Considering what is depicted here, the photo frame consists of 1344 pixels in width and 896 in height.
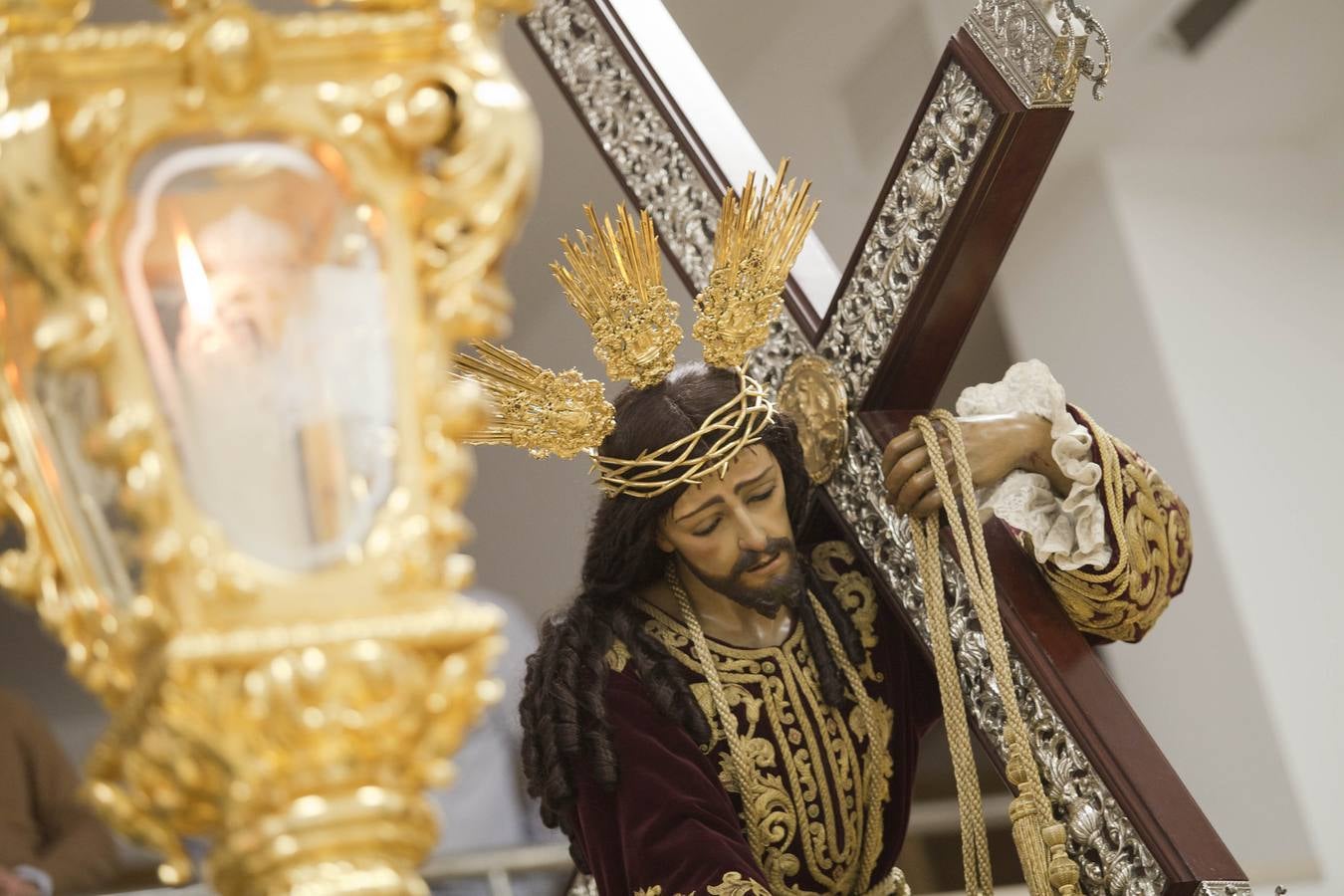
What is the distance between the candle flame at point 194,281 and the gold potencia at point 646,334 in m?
1.18

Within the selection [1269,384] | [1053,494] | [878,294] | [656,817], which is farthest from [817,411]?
[1269,384]

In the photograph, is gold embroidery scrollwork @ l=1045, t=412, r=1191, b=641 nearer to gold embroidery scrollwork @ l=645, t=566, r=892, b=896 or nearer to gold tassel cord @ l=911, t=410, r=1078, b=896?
gold tassel cord @ l=911, t=410, r=1078, b=896

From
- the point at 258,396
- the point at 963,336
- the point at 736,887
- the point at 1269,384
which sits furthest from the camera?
the point at 1269,384

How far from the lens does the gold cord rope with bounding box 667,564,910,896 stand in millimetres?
2100

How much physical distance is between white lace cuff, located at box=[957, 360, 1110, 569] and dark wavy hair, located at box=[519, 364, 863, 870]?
281 mm

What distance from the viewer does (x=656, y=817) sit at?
6.55 feet

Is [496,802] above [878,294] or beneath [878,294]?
beneath

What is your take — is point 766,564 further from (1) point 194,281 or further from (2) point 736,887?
(1) point 194,281

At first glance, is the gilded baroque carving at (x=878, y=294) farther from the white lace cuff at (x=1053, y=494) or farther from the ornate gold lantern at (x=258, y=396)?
the ornate gold lantern at (x=258, y=396)

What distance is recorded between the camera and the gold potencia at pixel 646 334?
2.12 metres

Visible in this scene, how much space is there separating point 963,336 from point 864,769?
546 mm

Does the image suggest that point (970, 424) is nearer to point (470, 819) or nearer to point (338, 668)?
point (338, 668)

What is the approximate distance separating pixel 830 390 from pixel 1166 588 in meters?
0.47

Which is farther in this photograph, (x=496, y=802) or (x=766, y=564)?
(x=496, y=802)
